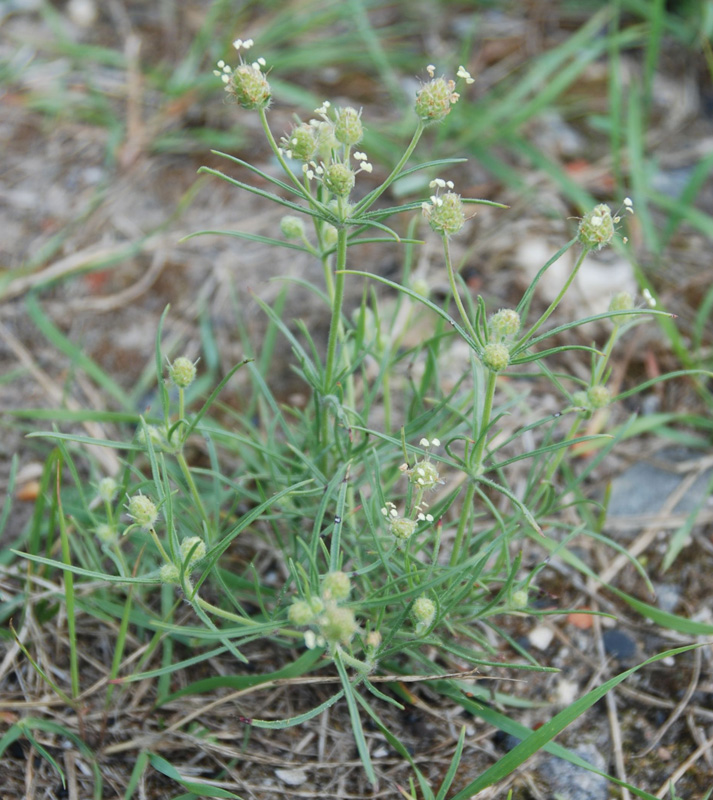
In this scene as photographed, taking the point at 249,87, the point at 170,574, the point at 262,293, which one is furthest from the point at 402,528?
the point at 262,293

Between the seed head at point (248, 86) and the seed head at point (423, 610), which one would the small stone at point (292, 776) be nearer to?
the seed head at point (423, 610)

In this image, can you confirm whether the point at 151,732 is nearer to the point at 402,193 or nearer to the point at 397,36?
the point at 402,193

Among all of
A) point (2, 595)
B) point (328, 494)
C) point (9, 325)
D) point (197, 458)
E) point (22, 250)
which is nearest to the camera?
point (328, 494)

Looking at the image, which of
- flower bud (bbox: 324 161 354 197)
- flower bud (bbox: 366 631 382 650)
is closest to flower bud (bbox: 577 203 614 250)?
flower bud (bbox: 324 161 354 197)

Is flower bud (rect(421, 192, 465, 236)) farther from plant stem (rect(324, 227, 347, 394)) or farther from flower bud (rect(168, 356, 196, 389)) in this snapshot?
flower bud (rect(168, 356, 196, 389))

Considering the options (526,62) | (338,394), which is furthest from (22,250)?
(526,62)

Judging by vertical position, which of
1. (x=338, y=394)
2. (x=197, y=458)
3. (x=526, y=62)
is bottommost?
(x=197, y=458)
